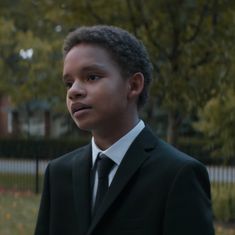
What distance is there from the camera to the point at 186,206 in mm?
1771

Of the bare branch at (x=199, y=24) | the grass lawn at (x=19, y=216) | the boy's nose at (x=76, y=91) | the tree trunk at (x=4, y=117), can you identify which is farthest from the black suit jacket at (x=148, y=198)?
the tree trunk at (x=4, y=117)

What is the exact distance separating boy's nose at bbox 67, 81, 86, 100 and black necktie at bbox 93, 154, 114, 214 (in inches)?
8.2

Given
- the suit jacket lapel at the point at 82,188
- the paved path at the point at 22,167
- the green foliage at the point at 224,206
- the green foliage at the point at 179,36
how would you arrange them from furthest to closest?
the paved path at the point at 22,167 → the green foliage at the point at 224,206 → the green foliage at the point at 179,36 → the suit jacket lapel at the point at 82,188

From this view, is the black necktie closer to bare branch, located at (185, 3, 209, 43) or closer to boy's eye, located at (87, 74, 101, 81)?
boy's eye, located at (87, 74, 101, 81)

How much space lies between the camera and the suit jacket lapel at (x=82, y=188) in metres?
1.87

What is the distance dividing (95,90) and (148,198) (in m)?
0.36

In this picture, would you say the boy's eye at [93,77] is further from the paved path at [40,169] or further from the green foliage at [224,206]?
the paved path at [40,169]

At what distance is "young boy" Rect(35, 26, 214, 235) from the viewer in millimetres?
1777

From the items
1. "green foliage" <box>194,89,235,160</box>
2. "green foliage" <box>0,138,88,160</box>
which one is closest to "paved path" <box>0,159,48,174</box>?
"green foliage" <box>0,138,88,160</box>

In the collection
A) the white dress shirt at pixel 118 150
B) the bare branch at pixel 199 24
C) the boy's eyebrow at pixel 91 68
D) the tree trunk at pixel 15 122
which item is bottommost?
the tree trunk at pixel 15 122

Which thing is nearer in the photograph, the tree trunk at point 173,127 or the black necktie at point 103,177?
the black necktie at point 103,177

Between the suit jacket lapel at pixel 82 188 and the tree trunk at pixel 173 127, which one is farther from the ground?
the suit jacket lapel at pixel 82 188

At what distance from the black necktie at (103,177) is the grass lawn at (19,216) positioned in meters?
5.89

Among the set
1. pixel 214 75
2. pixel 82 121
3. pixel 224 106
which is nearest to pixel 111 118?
pixel 82 121
